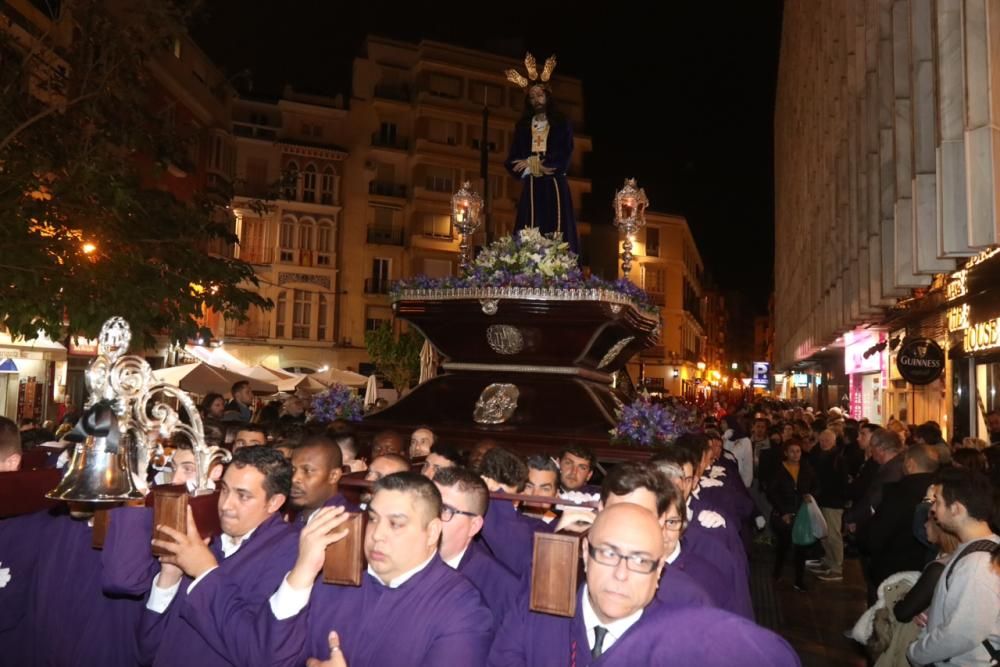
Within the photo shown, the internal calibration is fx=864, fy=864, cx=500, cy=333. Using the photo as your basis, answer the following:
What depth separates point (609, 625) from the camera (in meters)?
2.80

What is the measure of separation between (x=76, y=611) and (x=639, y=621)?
2.90 meters

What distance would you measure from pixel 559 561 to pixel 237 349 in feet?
139

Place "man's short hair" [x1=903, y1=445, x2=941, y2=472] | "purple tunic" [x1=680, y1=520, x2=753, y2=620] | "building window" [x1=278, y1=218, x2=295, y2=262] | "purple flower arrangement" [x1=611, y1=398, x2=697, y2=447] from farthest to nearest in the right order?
1. "building window" [x1=278, y1=218, x2=295, y2=262]
2. "purple flower arrangement" [x1=611, y1=398, x2=697, y2=447]
3. "man's short hair" [x1=903, y1=445, x2=941, y2=472]
4. "purple tunic" [x1=680, y1=520, x2=753, y2=620]

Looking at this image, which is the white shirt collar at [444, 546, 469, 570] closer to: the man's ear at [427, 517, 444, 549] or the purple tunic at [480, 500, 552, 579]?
the purple tunic at [480, 500, 552, 579]

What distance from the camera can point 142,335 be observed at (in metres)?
9.04

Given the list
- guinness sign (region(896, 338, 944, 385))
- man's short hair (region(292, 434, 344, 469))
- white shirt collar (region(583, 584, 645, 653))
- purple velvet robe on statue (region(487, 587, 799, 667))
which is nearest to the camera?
purple velvet robe on statue (region(487, 587, 799, 667))

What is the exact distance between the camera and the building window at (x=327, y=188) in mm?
44531

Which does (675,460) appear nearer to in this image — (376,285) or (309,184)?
(376,285)

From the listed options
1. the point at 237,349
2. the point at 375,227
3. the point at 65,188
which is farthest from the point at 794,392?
the point at 65,188

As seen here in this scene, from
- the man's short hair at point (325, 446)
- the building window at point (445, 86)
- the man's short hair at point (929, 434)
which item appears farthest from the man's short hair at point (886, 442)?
the building window at point (445, 86)

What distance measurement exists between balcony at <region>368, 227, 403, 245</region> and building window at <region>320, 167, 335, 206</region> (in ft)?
8.47

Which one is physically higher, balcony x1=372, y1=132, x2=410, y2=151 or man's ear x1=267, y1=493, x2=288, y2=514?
balcony x1=372, y1=132, x2=410, y2=151

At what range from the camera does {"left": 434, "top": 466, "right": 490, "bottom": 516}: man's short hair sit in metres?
3.83

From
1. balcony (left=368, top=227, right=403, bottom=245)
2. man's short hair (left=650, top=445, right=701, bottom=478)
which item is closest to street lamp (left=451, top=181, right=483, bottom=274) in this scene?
man's short hair (left=650, top=445, right=701, bottom=478)
